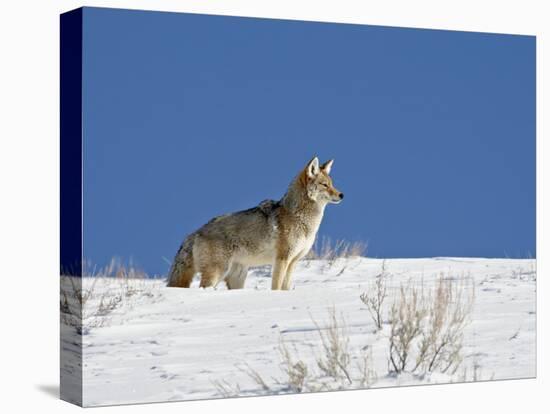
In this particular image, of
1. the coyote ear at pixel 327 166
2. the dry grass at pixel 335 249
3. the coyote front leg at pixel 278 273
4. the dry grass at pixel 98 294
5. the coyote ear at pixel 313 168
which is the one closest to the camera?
the dry grass at pixel 98 294

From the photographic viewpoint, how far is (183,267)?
13812 mm

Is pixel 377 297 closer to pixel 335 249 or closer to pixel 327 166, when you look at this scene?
pixel 335 249

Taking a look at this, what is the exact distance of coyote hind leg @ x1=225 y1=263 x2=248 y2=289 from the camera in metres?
14.4

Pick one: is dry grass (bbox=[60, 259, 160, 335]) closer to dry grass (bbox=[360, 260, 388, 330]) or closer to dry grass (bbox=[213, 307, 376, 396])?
dry grass (bbox=[213, 307, 376, 396])

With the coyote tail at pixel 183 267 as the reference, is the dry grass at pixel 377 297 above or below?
below

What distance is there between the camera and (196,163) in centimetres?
1345

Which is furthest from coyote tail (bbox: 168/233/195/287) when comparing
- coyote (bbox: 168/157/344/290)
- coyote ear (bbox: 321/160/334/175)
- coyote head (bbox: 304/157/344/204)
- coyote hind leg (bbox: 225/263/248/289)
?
coyote ear (bbox: 321/160/334/175)

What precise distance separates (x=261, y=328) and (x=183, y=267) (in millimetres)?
1055

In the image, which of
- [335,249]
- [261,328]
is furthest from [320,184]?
[261,328]

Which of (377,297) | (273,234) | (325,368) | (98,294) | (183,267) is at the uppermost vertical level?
(273,234)

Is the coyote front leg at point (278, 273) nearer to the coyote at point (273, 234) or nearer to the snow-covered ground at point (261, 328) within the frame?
the coyote at point (273, 234)

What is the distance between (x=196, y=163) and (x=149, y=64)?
3.69 feet

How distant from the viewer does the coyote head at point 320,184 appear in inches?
557

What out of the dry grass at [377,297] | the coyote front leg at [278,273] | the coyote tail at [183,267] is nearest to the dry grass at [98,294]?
the coyote tail at [183,267]
